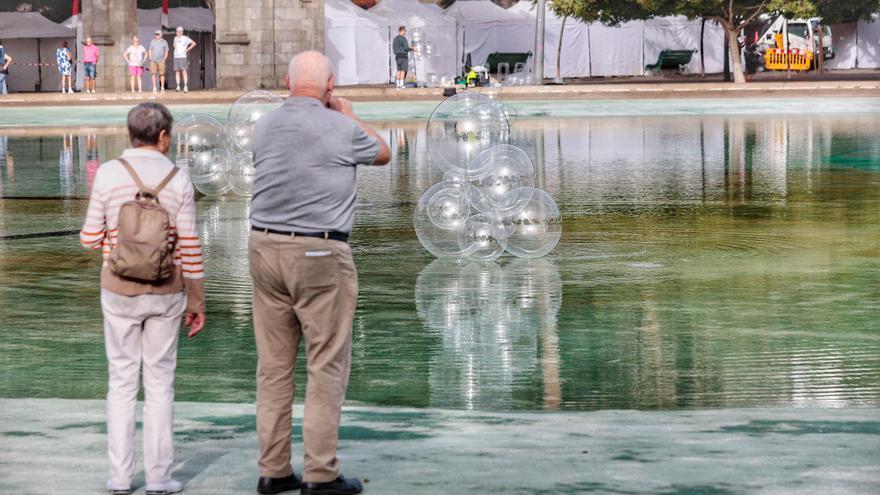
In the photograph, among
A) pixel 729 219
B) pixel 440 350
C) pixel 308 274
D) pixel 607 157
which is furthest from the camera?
pixel 607 157

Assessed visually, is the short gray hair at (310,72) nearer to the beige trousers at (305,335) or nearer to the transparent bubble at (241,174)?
the beige trousers at (305,335)

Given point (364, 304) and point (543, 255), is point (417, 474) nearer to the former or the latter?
point (364, 304)

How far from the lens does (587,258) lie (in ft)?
46.5

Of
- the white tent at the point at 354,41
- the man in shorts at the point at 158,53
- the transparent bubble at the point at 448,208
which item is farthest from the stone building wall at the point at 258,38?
the transparent bubble at the point at 448,208

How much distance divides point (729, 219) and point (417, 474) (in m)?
10.9

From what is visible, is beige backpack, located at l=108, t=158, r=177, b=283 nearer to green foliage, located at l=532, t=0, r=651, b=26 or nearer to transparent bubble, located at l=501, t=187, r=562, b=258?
transparent bubble, located at l=501, t=187, r=562, b=258

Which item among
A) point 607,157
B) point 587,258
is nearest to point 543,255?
point 587,258

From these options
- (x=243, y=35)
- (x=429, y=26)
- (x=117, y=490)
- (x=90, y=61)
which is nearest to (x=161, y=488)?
(x=117, y=490)

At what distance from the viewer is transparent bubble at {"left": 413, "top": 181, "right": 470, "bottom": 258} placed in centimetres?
1331

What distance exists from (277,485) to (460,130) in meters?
10.3

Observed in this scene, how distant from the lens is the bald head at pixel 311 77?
20.5 ft

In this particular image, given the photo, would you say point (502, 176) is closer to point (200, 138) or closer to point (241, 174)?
point (200, 138)

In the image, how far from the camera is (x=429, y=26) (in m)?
59.9

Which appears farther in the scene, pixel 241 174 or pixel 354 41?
pixel 354 41
